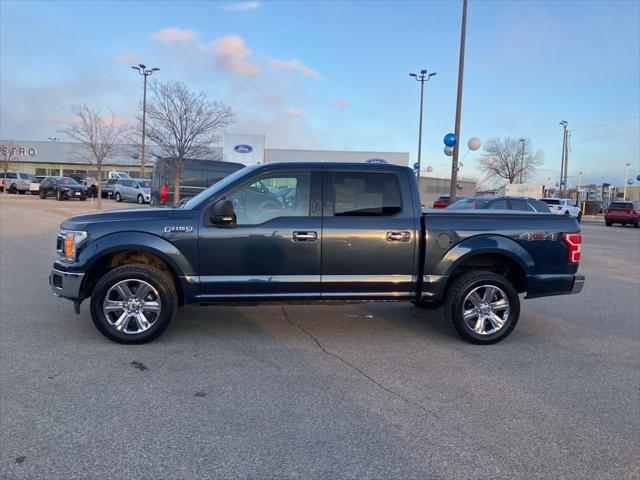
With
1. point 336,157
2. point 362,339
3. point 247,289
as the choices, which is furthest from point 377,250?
point 336,157

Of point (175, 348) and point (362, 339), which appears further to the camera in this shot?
point (362, 339)

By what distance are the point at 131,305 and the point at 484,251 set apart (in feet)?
12.4

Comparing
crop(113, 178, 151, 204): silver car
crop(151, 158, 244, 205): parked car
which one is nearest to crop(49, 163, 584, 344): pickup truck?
crop(151, 158, 244, 205): parked car

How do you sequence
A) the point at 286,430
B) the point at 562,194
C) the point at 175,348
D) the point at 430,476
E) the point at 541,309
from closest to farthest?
the point at 430,476, the point at 286,430, the point at 175,348, the point at 541,309, the point at 562,194

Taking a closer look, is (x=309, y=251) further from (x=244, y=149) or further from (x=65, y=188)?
(x=65, y=188)

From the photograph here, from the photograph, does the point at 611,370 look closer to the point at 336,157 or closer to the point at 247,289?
the point at 247,289

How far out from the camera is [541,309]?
7.53 meters

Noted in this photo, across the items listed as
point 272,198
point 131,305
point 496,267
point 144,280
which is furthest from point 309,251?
point 496,267

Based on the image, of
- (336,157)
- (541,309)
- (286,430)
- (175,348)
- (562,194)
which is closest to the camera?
(286,430)

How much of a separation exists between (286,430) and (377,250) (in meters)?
2.45

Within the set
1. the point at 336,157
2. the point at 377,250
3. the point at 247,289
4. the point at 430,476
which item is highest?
the point at 336,157

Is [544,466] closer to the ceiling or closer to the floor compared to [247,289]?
closer to the floor

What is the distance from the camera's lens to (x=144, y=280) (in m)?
5.32

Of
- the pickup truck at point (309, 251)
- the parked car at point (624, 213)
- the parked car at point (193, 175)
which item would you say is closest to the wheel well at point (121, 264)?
the pickup truck at point (309, 251)
